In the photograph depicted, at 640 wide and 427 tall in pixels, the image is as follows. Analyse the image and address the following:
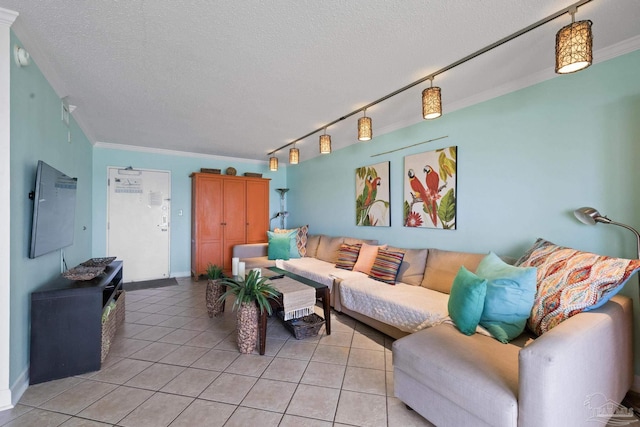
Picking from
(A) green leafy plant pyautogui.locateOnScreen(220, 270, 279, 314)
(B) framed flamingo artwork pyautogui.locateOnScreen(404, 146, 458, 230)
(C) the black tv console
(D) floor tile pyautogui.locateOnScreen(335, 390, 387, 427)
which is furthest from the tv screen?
(B) framed flamingo artwork pyautogui.locateOnScreen(404, 146, 458, 230)

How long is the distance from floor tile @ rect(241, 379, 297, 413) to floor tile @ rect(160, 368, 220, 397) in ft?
1.13

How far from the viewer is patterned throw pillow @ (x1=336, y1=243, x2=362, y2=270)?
349 cm

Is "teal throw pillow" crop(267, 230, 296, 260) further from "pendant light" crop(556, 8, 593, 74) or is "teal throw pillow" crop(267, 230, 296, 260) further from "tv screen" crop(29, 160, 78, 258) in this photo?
"pendant light" crop(556, 8, 593, 74)

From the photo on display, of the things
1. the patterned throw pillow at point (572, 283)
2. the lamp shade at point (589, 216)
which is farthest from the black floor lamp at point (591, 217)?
the patterned throw pillow at point (572, 283)

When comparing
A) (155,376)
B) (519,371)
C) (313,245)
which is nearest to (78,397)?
(155,376)

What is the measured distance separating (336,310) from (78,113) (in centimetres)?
377

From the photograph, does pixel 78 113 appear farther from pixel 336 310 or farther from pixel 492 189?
pixel 492 189

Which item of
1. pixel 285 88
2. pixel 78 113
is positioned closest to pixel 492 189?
pixel 285 88

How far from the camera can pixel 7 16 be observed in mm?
1545

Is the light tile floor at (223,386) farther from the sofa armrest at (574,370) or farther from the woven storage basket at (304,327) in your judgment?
the sofa armrest at (574,370)

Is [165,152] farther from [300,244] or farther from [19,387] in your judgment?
[19,387]

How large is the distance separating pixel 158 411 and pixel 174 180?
4.12 metres

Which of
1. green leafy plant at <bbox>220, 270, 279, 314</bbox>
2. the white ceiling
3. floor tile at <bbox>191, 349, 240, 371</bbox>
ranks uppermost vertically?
the white ceiling

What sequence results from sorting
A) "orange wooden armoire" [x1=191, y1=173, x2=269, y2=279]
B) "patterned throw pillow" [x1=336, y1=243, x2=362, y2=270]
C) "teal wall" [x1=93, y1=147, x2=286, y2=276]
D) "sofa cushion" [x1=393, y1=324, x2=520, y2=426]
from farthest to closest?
"orange wooden armoire" [x1=191, y1=173, x2=269, y2=279]
"teal wall" [x1=93, y1=147, x2=286, y2=276]
"patterned throw pillow" [x1=336, y1=243, x2=362, y2=270]
"sofa cushion" [x1=393, y1=324, x2=520, y2=426]
